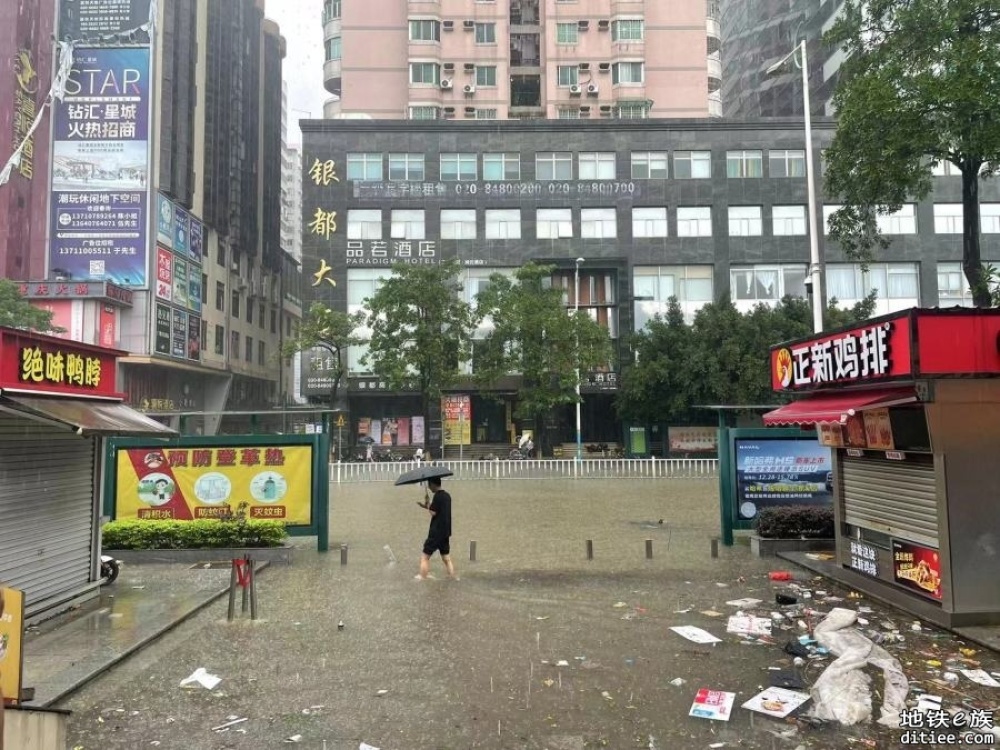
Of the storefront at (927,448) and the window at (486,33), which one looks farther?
the window at (486,33)

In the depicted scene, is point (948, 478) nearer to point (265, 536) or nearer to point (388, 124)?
point (265, 536)

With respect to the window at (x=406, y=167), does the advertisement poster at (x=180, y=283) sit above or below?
below

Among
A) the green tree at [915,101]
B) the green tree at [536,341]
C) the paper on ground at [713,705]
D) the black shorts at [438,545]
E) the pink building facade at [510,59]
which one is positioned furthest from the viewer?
the pink building facade at [510,59]

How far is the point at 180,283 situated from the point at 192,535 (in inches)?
1474

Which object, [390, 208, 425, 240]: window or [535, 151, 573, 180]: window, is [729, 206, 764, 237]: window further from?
[390, 208, 425, 240]: window

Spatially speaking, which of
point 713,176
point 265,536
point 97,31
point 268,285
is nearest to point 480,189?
point 713,176

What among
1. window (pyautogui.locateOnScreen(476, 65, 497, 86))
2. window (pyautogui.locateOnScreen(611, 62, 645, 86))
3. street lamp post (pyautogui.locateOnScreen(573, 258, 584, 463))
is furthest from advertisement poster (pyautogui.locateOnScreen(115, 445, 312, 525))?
window (pyautogui.locateOnScreen(611, 62, 645, 86))

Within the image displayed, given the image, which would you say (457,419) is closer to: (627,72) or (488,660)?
(627,72)

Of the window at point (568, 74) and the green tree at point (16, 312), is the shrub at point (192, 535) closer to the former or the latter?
the green tree at point (16, 312)

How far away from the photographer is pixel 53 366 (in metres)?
7.74

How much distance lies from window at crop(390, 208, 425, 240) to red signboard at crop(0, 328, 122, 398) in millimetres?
32182

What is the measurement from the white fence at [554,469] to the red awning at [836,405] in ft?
52.6

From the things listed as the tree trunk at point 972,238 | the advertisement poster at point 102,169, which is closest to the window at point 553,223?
the advertisement poster at point 102,169

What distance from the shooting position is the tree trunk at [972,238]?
1012cm
